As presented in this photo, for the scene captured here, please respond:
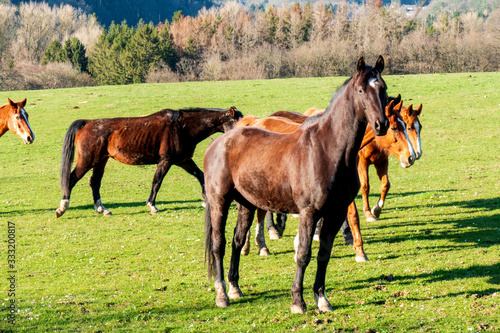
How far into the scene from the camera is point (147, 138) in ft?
40.7

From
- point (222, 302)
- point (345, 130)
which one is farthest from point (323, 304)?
point (345, 130)

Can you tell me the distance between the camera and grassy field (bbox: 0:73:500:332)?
5.67 m

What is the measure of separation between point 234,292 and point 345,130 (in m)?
2.62

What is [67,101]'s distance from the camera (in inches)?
1331

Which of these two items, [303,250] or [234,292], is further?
[234,292]

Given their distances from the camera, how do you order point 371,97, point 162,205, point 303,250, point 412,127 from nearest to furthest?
point 371,97, point 303,250, point 412,127, point 162,205

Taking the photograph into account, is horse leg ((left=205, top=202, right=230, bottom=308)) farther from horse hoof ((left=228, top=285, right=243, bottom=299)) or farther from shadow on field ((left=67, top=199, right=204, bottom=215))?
shadow on field ((left=67, top=199, right=204, bottom=215))

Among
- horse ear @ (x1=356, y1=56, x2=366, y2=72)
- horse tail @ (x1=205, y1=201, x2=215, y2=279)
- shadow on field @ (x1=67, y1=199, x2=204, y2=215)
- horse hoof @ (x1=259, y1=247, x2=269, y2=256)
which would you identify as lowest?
shadow on field @ (x1=67, y1=199, x2=204, y2=215)

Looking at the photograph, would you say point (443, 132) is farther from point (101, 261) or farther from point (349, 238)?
point (101, 261)

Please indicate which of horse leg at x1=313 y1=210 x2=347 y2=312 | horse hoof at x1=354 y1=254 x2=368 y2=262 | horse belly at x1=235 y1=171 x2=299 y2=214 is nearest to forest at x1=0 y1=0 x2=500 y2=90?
horse hoof at x1=354 y1=254 x2=368 y2=262

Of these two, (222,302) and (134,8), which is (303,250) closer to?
(222,302)

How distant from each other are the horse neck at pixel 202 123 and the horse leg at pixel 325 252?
6966 millimetres

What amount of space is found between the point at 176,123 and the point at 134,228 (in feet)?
9.66

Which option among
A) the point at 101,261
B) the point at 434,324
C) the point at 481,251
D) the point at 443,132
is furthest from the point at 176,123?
the point at 443,132
